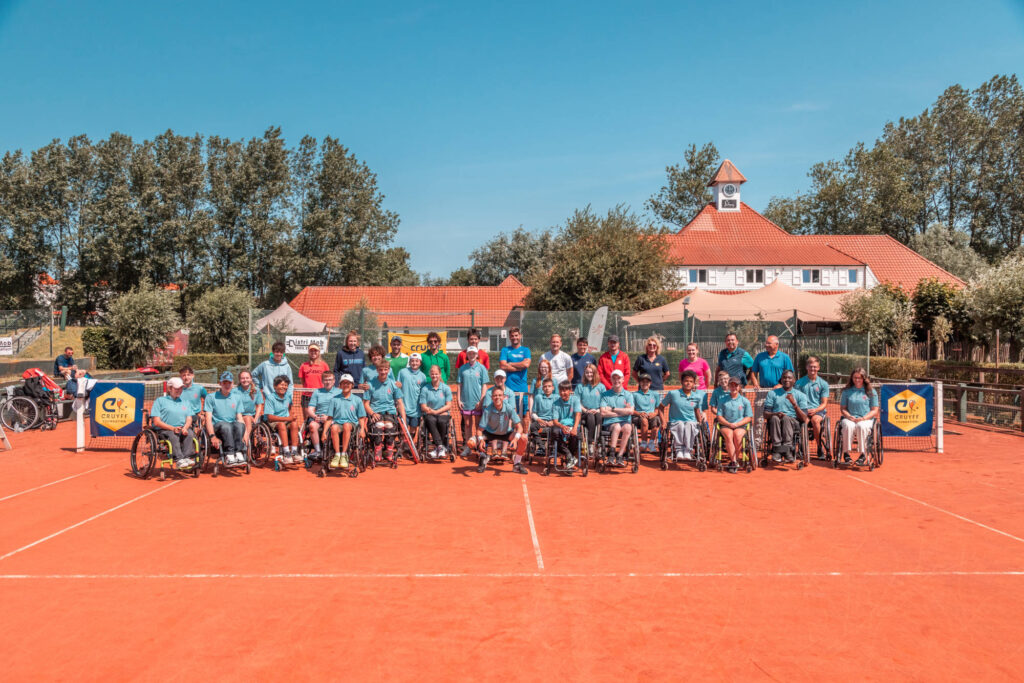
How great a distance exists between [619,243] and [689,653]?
23.7 metres

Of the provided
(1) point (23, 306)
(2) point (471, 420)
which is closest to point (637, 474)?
(2) point (471, 420)

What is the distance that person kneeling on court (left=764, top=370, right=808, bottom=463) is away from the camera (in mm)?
9625

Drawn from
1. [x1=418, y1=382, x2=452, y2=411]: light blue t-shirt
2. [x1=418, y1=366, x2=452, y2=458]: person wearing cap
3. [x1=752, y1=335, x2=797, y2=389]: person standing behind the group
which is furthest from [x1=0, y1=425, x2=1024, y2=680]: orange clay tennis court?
[x1=752, y1=335, x2=797, y2=389]: person standing behind the group

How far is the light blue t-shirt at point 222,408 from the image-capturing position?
911 cm

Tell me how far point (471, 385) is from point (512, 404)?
28.4 inches

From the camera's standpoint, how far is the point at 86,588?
16.4ft

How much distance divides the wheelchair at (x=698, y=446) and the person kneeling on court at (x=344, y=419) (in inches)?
158

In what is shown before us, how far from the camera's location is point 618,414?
929 cm

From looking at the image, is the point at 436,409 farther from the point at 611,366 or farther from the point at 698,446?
the point at 698,446

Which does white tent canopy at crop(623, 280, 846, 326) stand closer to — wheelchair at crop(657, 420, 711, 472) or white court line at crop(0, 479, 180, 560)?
wheelchair at crop(657, 420, 711, 472)

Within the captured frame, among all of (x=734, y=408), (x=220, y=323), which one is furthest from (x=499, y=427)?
(x=220, y=323)

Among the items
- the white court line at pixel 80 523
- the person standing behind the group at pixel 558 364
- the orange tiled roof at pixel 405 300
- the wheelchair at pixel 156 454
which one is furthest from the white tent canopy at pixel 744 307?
the orange tiled roof at pixel 405 300

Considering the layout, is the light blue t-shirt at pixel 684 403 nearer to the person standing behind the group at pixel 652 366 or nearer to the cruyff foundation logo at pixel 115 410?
the person standing behind the group at pixel 652 366

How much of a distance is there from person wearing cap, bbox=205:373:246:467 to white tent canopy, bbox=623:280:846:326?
45.8 ft
